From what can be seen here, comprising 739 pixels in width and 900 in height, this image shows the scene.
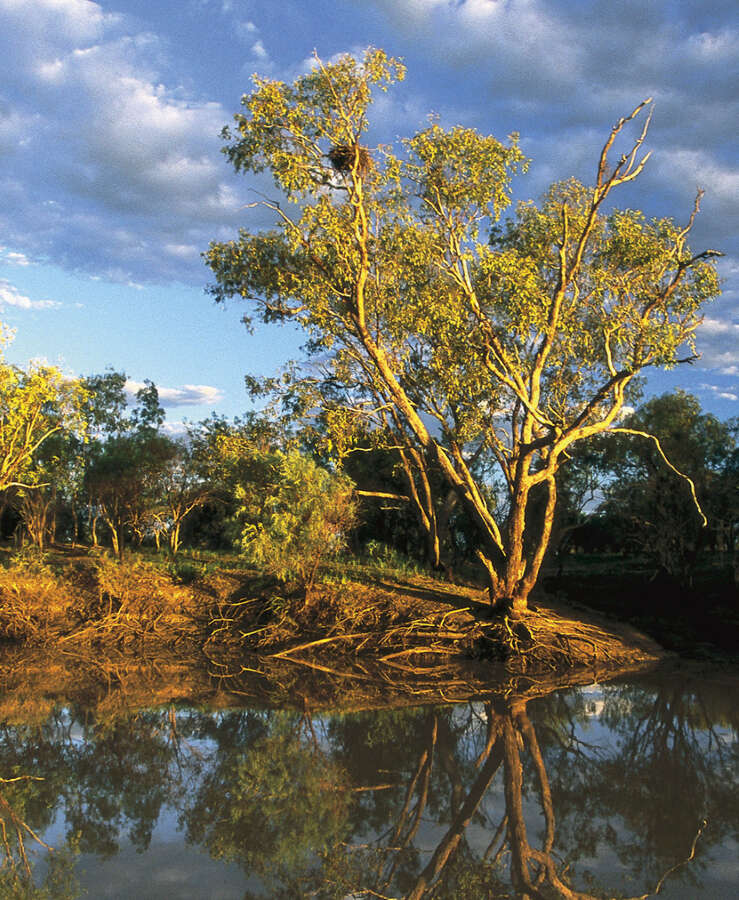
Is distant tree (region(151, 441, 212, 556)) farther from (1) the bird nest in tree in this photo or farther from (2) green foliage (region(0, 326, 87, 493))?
(1) the bird nest in tree

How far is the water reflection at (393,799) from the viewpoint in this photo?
624 cm

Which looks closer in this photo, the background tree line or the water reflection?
the water reflection

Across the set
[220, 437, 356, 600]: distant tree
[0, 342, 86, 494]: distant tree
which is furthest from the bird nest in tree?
[0, 342, 86, 494]: distant tree

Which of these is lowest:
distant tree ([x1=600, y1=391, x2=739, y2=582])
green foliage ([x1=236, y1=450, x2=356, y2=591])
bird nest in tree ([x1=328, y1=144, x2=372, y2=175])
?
green foliage ([x1=236, y1=450, x2=356, y2=591])

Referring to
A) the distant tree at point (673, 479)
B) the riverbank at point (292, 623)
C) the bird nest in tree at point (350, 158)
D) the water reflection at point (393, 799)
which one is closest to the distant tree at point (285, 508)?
the riverbank at point (292, 623)

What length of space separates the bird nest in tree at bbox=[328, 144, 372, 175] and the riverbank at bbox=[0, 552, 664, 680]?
10.1m

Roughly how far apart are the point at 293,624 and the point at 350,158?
11.0 meters

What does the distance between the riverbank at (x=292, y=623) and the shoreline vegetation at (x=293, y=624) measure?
1.2 inches

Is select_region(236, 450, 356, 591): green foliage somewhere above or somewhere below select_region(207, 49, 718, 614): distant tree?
below

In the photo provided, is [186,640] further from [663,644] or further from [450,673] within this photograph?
[663,644]

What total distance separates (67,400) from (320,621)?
36.6 ft

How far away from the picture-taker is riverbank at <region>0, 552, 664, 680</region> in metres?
16.4

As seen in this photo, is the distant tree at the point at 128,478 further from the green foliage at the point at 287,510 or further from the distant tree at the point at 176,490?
the green foliage at the point at 287,510

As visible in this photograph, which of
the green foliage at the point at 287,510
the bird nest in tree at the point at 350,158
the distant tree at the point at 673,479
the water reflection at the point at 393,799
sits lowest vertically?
the water reflection at the point at 393,799
